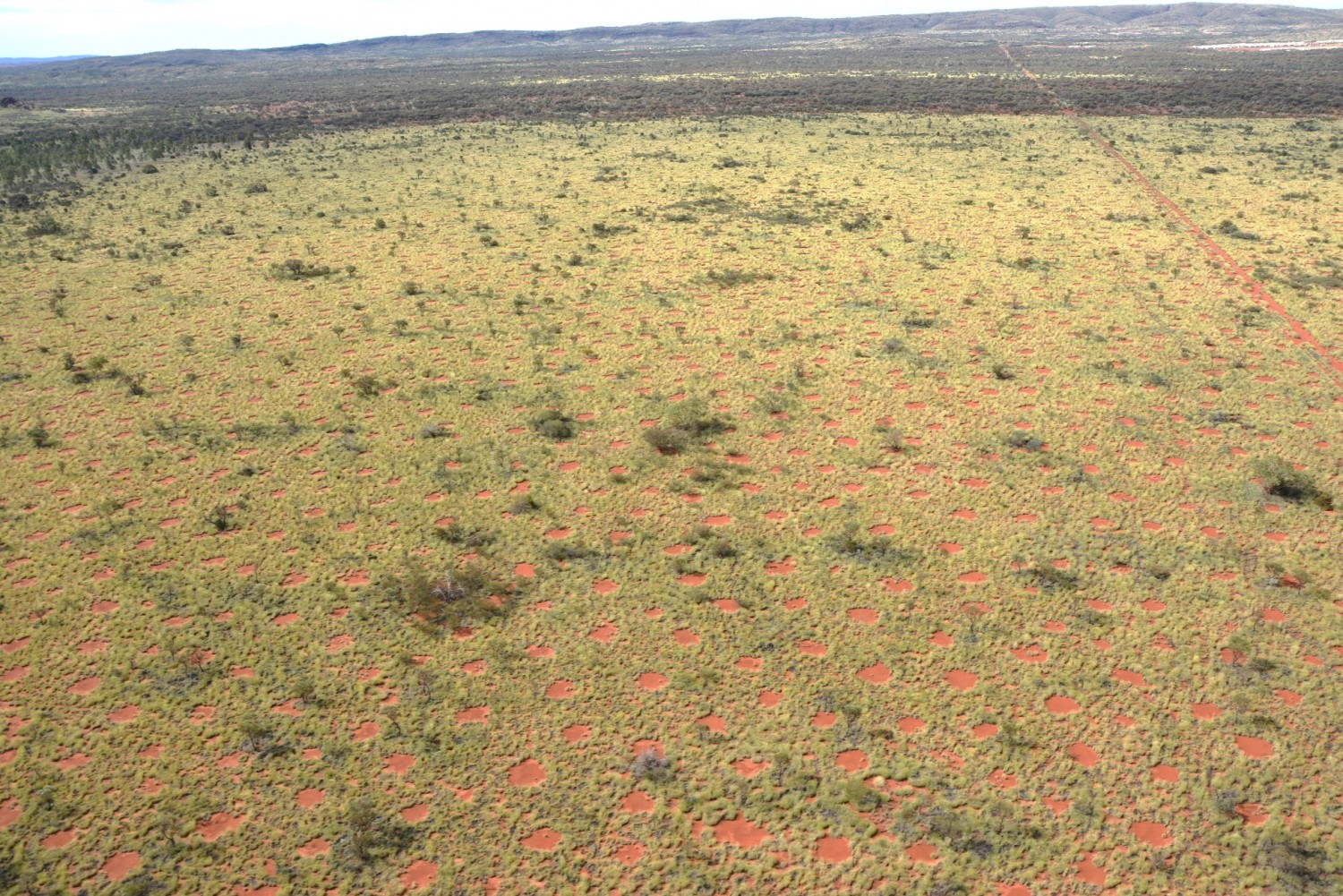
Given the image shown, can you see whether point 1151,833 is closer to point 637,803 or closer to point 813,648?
point 813,648

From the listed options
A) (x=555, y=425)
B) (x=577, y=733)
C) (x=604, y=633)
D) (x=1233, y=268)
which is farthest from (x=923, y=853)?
(x=1233, y=268)

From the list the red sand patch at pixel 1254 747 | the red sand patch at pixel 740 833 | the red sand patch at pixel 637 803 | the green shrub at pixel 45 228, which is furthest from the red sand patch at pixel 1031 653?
the green shrub at pixel 45 228

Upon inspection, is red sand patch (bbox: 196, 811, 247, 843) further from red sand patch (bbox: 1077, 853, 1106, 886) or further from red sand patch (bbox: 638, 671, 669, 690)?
red sand patch (bbox: 1077, 853, 1106, 886)

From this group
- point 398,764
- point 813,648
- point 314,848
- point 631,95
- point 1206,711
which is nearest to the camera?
point 314,848

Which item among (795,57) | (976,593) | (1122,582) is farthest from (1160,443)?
(795,57)

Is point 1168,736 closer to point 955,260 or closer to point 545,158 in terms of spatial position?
point 955,260

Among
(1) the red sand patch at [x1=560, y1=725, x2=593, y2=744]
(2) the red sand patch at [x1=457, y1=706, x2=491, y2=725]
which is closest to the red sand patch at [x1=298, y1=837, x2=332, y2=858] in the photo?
(2) the red sand patch at [x1=457, y1=706, x2=491, y2=725]
